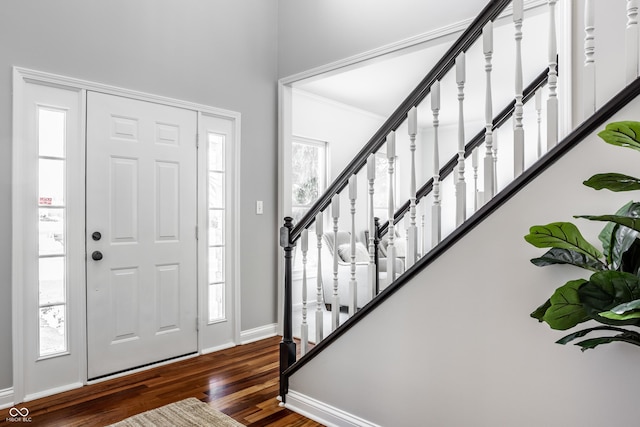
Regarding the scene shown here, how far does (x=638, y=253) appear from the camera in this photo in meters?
1.07

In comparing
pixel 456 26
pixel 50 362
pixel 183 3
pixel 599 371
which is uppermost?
pixel 183 3

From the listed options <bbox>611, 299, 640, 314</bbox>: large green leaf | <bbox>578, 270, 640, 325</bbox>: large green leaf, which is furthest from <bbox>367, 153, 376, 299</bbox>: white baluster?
<bbox>611, 299, 640, 314</bbox>: large green leaf

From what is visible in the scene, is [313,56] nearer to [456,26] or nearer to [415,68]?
[456,26]

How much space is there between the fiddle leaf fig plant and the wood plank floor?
165cm

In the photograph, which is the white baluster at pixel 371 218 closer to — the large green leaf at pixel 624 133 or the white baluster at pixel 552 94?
the white baluster at pixel 552 94

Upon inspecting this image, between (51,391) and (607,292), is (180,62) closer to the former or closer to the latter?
(51,391)

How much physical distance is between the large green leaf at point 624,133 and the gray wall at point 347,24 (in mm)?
1967

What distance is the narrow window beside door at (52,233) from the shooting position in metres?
2.64

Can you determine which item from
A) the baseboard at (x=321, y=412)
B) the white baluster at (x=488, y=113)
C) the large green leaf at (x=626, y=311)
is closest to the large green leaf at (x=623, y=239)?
the large green leaf at (x=626, y=311)

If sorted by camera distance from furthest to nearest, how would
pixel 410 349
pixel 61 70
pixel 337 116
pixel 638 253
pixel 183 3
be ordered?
pixel 337 116
pixel 183 3
pixel 61 70
pixel 410 349
pixel 638 253

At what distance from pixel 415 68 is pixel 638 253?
4.09 metres

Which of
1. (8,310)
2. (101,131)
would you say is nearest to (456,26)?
(101,131)

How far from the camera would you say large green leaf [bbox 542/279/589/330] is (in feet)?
3.28

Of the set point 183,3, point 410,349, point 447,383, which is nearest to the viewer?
point 447,383
